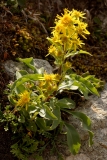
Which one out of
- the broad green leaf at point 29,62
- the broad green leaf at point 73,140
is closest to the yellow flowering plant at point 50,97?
the broad green leaf at point 73,140

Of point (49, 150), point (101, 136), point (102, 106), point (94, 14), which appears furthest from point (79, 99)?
point (94, 14)

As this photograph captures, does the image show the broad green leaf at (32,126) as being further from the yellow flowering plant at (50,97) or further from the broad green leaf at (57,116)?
the broad green leaf at (57,116)

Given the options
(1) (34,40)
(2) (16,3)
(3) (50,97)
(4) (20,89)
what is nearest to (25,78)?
(4) (20,89)

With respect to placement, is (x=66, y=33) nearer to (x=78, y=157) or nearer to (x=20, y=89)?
(x=20, y=89)

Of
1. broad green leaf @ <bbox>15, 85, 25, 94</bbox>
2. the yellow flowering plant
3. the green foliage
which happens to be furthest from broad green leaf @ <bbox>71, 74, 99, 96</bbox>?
the green foliage

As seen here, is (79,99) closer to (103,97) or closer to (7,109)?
(103,97)
